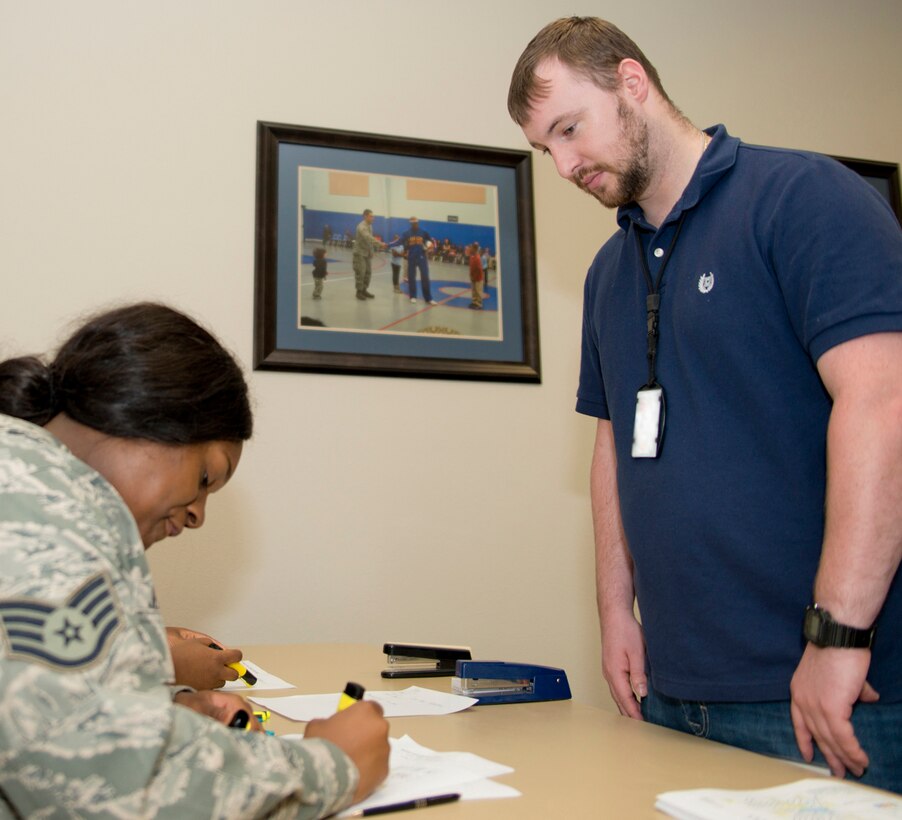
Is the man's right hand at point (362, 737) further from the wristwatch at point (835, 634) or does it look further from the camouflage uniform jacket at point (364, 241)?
the camouflage uniform jacket at point (364, 241)

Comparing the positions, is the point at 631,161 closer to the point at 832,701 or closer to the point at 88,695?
the point at 832,701

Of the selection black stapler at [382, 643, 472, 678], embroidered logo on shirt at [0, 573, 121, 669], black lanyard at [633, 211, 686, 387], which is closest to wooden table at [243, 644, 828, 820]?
black stapler at [382, 643, 472, 678]

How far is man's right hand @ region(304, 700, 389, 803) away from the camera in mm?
925

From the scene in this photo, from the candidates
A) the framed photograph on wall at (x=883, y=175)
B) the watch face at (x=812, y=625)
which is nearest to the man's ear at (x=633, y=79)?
the watch face at (x=812, y=625)

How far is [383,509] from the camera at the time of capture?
260 centimetres

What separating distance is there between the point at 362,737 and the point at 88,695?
0.32 meters

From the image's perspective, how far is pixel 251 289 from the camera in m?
2.58

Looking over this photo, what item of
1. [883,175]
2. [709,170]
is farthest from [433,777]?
[883,175]

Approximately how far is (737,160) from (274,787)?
4.05ft

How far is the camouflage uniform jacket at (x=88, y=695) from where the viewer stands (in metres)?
0.70

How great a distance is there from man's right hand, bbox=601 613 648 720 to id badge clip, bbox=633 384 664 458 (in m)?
0.37

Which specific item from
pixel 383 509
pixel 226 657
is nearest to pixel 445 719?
pixel 226 657

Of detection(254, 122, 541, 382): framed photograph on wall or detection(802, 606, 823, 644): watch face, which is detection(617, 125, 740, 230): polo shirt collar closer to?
detection(802, 606, 823, 644): watch face

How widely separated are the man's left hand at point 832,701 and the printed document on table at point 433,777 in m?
0.44
